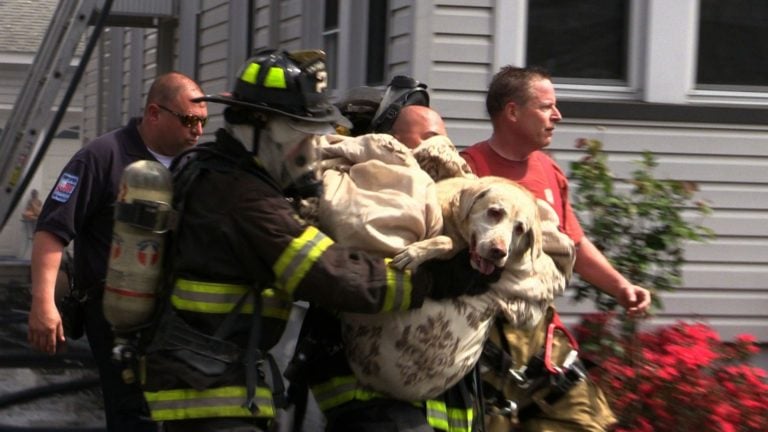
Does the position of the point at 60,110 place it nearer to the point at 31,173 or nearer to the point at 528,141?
the point at 31,173

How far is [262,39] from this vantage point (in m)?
11.8

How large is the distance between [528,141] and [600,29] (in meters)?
3.21

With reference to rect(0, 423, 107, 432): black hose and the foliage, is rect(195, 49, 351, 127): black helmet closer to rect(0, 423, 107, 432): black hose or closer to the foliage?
the foliage

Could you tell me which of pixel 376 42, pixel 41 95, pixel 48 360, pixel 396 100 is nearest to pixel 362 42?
pixel 376 42

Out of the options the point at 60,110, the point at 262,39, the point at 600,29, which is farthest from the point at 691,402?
the point at 60,110

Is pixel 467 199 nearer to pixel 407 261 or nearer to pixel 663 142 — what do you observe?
pixel 407 261

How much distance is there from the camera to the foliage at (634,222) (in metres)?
5.98

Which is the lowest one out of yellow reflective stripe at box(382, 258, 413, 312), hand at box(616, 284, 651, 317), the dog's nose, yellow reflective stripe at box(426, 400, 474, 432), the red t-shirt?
yellow reflective stripe at box(426, 400, 474, 432)

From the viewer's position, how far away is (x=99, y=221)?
5.12 meters

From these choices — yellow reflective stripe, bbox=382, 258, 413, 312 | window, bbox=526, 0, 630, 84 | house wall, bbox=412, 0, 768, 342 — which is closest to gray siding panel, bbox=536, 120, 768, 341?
house wall, bbox=412, 0, 768, 342

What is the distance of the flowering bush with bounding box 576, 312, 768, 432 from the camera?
5.11 m

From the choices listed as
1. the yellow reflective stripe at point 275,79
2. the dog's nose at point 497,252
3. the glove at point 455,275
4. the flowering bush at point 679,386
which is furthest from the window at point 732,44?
the yellow reflective stripe at point 275,79

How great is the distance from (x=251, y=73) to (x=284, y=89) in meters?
0.12

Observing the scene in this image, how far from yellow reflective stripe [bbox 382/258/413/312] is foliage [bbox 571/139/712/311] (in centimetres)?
240
